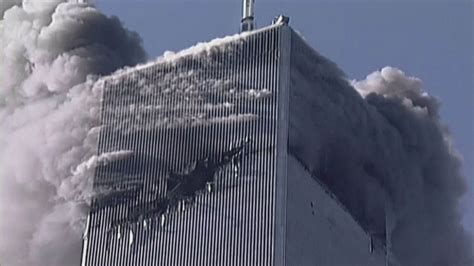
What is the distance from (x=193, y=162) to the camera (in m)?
112

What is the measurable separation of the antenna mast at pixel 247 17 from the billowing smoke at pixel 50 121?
14.5 meters

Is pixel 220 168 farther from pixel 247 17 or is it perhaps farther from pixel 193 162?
pixel 247 17

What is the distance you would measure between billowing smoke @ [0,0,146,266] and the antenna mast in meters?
14.5

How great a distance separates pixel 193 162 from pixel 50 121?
2087 centimetres

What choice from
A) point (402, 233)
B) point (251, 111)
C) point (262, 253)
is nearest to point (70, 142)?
point (251, 111)

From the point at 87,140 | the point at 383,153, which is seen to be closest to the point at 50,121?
the point at 87,140

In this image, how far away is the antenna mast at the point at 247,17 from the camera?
119875 millimetres

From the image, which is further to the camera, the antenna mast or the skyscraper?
the antenna mast

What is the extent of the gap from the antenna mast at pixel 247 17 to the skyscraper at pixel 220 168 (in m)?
4.11

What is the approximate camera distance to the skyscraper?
341ft

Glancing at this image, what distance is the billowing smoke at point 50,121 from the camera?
385 ft

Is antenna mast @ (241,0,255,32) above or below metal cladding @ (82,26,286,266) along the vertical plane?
above

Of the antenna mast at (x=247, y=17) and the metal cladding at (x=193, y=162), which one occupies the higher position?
the antenna mast at (x=247, y=17)

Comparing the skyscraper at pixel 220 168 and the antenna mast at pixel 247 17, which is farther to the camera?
the antenna mast at pixel 247 17
